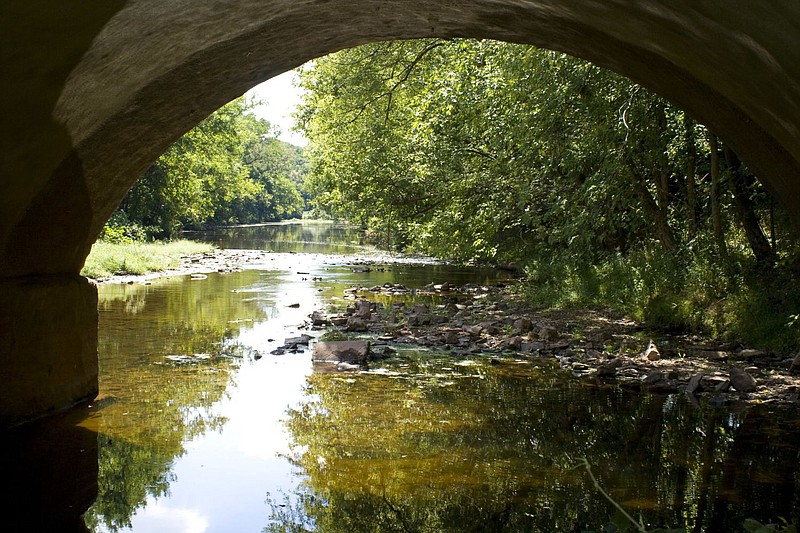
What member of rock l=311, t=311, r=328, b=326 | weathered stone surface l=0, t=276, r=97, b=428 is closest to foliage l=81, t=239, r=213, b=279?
rock l=311, t=311, r=328, b=326

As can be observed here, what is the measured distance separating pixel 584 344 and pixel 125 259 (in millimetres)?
15759

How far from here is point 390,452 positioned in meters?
5.34

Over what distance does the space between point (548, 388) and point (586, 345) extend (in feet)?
8.33

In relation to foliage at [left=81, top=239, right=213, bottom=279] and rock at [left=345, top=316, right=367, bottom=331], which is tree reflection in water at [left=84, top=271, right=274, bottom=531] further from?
foliage at [left=81, top=239, right=213, bottom=279]

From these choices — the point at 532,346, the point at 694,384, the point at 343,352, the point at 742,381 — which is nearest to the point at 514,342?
the point at 532,346

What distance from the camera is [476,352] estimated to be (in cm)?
970

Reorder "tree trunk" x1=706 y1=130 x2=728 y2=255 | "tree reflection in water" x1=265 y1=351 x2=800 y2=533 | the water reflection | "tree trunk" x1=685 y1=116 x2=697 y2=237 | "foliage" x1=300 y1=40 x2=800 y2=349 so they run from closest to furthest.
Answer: "tree reflection in water" x1=265 y1=351 x2=800 y2=533, "foliage" x1=300 y1=40 x2=800 y2=349, "tree trunk" x1=706 y1=130 x2=728 y2=255, "tree trunk" x1=685 y1=116 x2=697 y2=237, the water reflection

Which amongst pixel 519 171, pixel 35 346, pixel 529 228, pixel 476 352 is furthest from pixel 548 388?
pixel 529 228

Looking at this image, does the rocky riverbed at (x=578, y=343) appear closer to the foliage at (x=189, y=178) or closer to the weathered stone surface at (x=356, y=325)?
the weathered stone surface at (x=356, y=325)

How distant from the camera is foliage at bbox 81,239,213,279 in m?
19.8

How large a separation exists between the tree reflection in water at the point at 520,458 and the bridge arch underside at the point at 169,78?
74.0 inches

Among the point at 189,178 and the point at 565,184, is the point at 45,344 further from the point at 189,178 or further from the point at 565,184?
the point at 189,178

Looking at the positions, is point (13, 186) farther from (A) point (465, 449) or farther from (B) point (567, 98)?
(B) point (567, 98)

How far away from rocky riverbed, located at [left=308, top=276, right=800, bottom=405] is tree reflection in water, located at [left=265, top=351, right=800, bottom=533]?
0.58 meters
